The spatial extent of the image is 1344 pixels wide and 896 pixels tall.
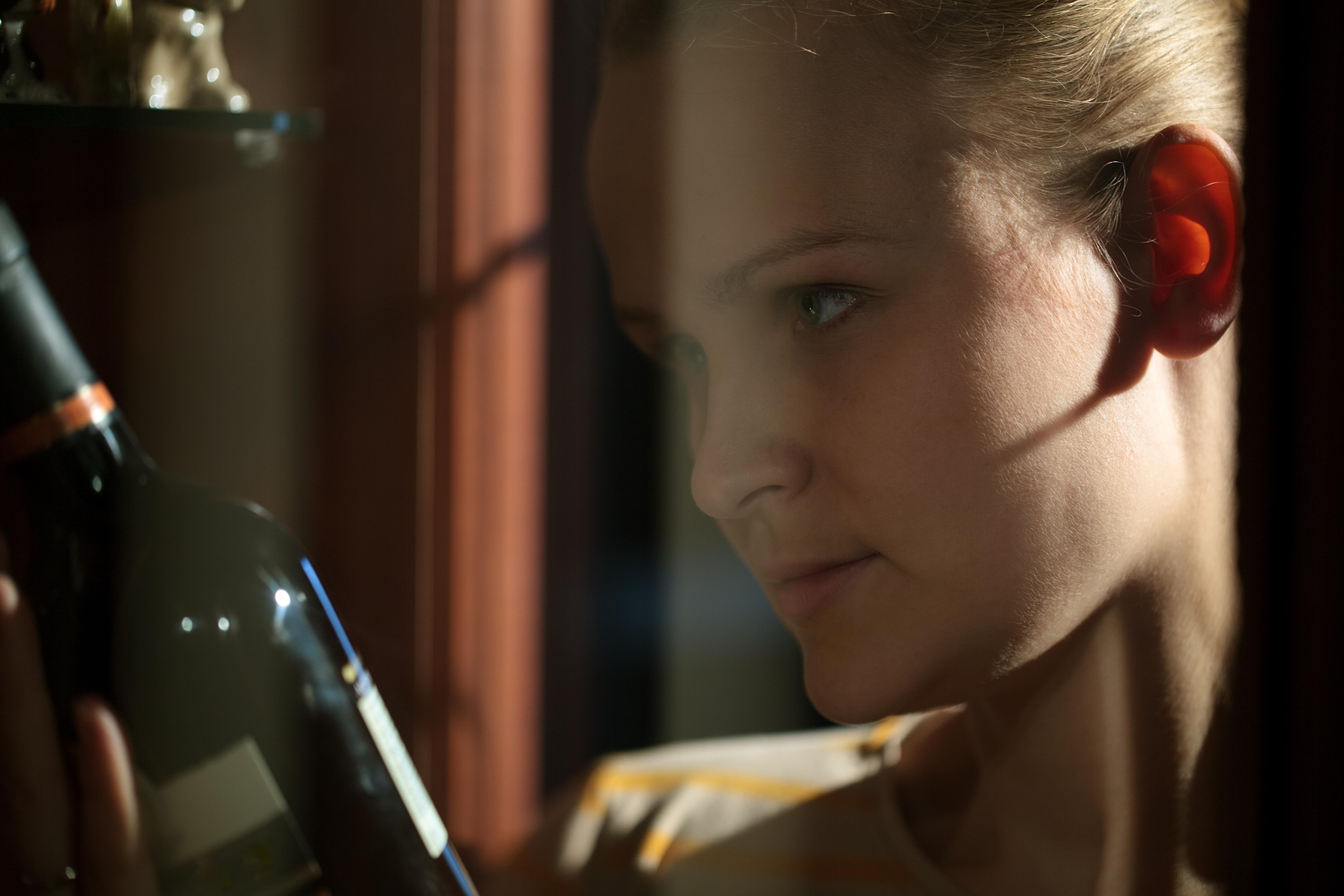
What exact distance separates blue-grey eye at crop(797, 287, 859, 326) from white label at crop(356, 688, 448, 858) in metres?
0.20

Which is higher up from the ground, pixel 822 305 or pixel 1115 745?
pixel 822 305

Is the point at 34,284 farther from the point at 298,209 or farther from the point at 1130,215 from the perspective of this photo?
the point at 1130,215

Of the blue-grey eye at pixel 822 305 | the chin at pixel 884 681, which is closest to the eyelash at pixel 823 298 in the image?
the blue-grey eye at pixel 822 305

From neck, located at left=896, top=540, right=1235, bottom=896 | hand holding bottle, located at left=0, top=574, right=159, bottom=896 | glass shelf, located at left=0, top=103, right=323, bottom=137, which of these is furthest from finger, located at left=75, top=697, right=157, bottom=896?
neck, located at left=896, top=540, right=1235, bottom=896

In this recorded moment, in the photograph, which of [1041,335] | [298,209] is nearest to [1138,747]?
[1041,335]

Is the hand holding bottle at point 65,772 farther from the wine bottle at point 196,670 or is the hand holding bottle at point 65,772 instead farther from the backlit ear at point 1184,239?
the backlit ear at point 1184,239

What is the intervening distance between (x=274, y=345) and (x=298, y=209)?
2.6 inches

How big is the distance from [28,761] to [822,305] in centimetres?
29

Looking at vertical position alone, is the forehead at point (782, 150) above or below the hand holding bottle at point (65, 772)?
above

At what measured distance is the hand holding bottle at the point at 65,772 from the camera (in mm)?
278

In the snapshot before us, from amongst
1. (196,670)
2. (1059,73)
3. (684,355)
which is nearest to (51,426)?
(196,670)

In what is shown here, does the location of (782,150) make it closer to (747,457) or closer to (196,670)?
(747,457)

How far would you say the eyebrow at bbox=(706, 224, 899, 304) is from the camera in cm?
28

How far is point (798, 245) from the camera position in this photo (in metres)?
0.28
